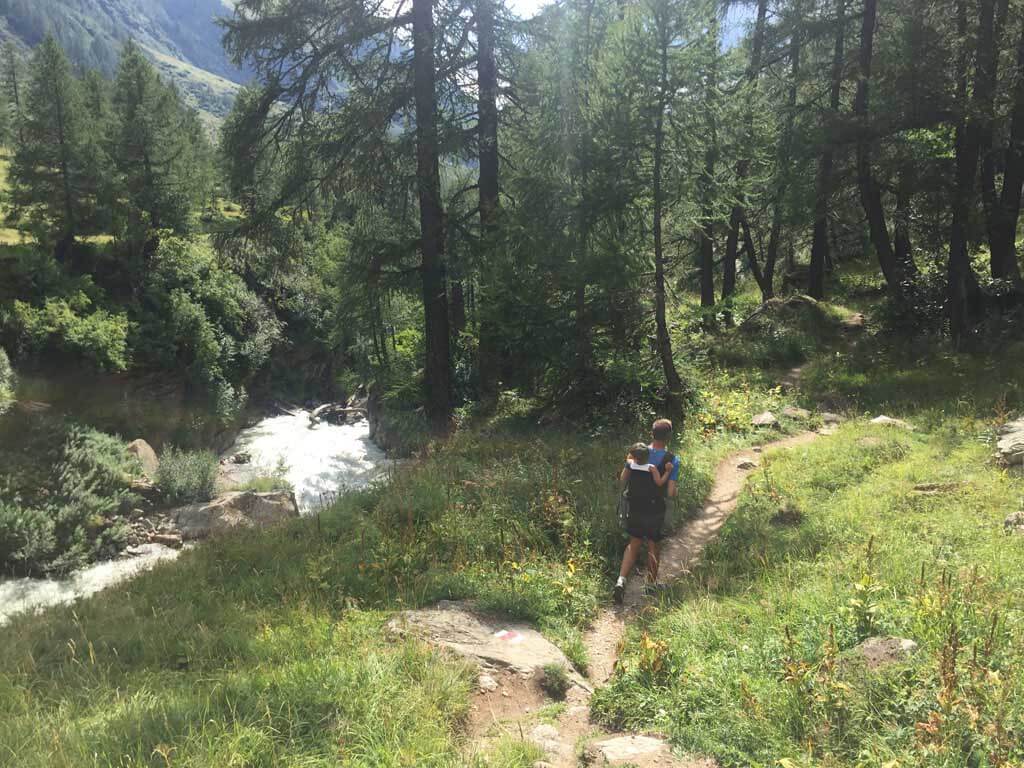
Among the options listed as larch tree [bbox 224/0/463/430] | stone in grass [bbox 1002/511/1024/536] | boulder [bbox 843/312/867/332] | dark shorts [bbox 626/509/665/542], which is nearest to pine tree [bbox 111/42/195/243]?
larch tree [bbox 224/0/463/430]

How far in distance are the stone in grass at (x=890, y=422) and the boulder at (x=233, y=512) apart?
1254 centimetres

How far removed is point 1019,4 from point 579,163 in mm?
10992

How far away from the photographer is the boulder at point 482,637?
4594 millimetres

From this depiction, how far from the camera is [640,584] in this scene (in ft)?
21.0

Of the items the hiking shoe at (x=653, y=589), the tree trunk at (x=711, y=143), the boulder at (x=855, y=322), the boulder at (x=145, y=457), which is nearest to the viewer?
the hiking shoe at (x=653, y=589)

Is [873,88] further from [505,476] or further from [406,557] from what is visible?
[406,557]

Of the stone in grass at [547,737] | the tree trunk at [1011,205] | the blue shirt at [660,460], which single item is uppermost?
the tree trunk at [1011,205]

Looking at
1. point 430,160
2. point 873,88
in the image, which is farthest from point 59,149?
point 873,88

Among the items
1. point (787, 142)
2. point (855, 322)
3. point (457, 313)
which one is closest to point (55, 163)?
point (457, 313)

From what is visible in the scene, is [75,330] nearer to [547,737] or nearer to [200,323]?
[200,323]

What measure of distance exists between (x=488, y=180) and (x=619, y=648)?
1126 cm

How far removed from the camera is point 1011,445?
750 cm

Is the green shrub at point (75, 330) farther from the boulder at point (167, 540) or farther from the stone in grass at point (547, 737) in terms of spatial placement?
the stone in grass at point (547, 737)

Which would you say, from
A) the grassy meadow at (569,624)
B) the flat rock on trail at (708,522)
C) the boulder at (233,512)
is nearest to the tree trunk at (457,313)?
the boulder at (233,512)
